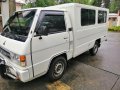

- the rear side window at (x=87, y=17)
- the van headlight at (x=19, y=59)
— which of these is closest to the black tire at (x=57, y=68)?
the van headlight at (x=19, y=59)

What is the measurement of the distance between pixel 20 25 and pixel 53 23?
2.83ft

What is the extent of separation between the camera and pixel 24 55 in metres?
2.91

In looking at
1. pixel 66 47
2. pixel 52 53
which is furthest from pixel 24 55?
pixel 66 47

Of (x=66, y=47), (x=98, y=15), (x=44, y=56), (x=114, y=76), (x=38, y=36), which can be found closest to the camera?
(x=38, y=36)

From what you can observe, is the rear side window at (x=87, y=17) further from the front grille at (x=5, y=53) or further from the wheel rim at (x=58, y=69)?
the front grille at (x=5, y=53)

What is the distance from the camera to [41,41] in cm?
321

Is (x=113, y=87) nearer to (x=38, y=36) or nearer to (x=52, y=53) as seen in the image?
(x=52, y=53)

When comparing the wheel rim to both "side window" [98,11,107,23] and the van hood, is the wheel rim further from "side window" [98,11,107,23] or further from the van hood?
"side window" [98,11,107,23]

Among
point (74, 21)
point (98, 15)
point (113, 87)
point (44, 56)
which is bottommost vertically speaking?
point (113, 87)

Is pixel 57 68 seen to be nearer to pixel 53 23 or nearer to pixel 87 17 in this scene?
pixel 53 23

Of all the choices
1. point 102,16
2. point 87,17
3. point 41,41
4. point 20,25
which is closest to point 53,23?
point 41,41

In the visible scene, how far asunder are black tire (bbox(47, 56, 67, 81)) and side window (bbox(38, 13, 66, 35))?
806mm

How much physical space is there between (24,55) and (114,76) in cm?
292

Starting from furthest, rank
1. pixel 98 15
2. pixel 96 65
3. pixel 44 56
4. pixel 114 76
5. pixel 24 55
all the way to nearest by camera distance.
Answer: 1. pixel 98 15
2. pixel 96 65
3. pixel 114 76
4. pixel 44 56
5. pixel 24 55
